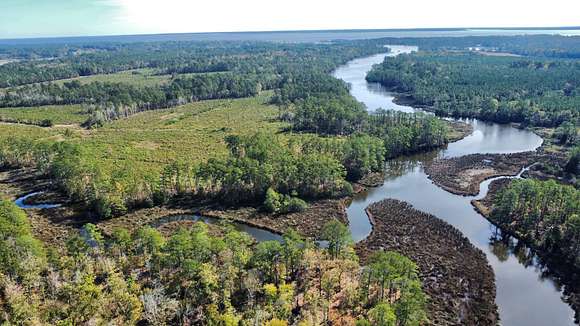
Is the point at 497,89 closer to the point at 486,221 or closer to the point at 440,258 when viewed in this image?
the point at 486,221

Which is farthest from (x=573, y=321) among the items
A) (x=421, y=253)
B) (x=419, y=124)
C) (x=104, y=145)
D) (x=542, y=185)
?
(x=104, y=145)

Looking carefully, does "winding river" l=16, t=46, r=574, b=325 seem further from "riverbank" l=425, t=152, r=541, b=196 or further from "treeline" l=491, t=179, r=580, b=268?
"treeline" l=491, t=179, r=580, b=268

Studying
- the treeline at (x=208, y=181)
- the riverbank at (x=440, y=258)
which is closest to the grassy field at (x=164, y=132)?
the treeline at (x=208, y=181)

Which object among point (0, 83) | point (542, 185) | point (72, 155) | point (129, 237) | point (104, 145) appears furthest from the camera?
point (0, 83)

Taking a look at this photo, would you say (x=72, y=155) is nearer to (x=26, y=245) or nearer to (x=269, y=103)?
(x=26, y=245)

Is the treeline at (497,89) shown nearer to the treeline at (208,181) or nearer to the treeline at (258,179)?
the treeline at (208,181)

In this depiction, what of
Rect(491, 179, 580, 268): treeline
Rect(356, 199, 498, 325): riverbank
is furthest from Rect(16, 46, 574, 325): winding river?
Rect(491, 179, 580, 268): treeline
